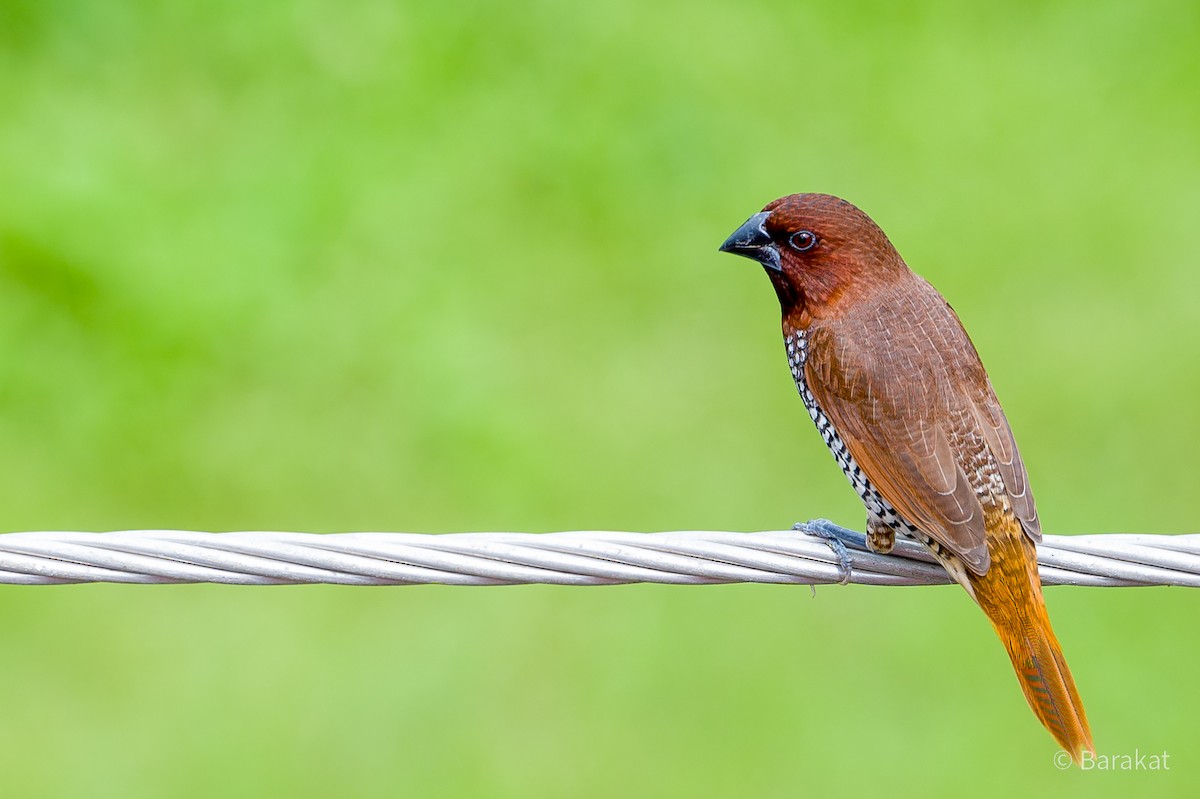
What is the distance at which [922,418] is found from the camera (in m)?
4.13

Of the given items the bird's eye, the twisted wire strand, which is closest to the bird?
the bird's eye

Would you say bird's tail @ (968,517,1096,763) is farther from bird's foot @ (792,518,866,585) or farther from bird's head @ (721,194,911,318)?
bird's head @ (721,194,911,318)

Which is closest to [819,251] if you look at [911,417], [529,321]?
[911,417]

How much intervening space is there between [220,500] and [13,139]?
2754mm

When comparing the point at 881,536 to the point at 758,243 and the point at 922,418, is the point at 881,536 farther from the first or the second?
the point at 758,243

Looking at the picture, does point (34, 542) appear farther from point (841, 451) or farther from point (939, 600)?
point (939, 600)

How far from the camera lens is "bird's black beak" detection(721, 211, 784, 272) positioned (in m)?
4.51

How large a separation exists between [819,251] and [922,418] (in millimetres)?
616

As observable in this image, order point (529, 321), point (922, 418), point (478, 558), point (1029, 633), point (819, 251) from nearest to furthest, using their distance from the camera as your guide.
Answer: point (478, 558)
point (1029, 633)
point (922, 418)
point (819, 251)
point (529, 321)

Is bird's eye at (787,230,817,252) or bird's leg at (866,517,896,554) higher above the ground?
bird's eye at (787,230,817,252)

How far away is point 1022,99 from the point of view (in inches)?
395

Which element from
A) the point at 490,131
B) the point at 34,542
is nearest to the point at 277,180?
the point at 490,131

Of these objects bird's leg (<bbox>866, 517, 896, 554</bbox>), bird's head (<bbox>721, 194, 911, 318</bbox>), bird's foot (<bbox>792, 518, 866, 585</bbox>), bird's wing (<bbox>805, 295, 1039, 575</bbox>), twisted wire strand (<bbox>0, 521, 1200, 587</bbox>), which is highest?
bird's head (<bbox>721, 194, 911, 318</bbox>)

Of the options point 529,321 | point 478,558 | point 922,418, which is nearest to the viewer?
point 478,558
